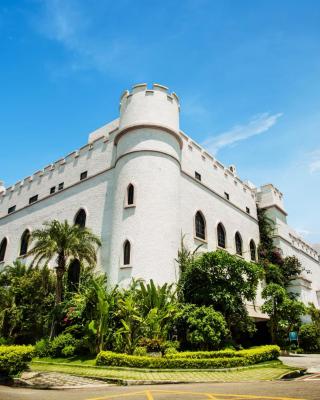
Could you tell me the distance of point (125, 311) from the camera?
1446cm

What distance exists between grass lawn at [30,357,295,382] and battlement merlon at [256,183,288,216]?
18.8 m

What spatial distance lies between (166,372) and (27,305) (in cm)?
1027

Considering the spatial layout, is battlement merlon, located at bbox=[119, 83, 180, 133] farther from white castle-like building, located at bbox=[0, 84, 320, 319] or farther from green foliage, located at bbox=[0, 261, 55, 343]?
green foliage, located at bbox=[0, 261, 55, 343]

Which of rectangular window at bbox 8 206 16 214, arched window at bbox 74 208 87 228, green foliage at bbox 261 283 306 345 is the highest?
rectangular window at bbox 8 206 16 214

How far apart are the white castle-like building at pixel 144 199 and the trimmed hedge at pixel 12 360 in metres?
7.03

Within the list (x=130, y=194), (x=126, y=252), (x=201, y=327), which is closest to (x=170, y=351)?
(x=201, y=327)

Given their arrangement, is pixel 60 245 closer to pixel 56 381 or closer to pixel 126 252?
pixel 126 252

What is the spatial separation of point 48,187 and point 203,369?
18717 millimetres

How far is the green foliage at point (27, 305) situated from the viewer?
18312 mm

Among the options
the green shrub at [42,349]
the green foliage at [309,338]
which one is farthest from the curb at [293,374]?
the green foliage at [309,338]

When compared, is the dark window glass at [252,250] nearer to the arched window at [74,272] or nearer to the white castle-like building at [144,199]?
the white castle-like building at [144,199]

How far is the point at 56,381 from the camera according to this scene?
10.1 metres

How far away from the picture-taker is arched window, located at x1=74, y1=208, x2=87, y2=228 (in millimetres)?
22625

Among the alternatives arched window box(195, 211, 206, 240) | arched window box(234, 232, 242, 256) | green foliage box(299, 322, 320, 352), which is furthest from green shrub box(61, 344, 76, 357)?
arched window box(234, 232, 242, 256)
